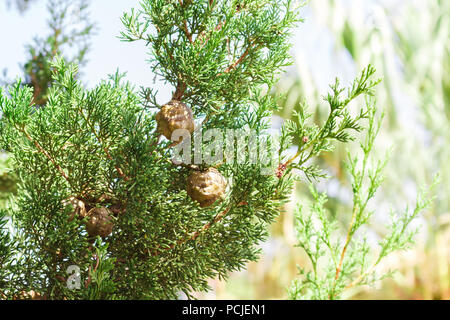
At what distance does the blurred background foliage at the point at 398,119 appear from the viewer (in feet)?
6.22

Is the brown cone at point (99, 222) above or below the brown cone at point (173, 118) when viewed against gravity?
below

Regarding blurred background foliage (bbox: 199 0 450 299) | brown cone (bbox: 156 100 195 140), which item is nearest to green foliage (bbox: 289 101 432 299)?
brown cone (bbox: 156 100 195 140)

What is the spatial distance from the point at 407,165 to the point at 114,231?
1.94 m

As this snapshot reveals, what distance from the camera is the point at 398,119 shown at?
2.00m

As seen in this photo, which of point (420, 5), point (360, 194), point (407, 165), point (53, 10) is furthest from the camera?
point (420, 5)

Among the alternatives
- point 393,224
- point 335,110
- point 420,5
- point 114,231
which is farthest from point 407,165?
point 114,231

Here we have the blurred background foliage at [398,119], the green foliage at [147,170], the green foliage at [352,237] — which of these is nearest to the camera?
the green foliage at [147,170]

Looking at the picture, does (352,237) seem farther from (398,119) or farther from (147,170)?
(398,119)

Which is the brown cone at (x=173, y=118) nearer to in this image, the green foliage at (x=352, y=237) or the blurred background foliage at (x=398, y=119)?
the green foliage at (x=352, y=237)

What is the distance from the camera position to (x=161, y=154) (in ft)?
1.40

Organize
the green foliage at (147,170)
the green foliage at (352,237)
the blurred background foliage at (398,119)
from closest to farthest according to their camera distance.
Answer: the green foliage at (147,170) < the green foliage at (352,237) < the blurred background foliage at (398,119)

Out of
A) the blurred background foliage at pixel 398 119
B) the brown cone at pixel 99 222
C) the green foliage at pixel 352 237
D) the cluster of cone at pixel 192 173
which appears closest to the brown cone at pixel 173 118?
the cluster of cone at pixel 192 173

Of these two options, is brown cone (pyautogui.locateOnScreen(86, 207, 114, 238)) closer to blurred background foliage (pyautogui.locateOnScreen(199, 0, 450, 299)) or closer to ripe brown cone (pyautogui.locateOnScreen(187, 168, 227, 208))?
ripe brown cone (pyautogui.locateOnScreen(187, 168, 227, 208))
